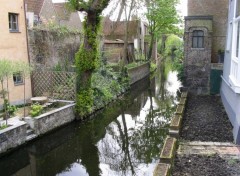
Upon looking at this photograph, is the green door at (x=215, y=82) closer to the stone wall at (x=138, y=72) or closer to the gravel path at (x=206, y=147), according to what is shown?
the gravel path at (x=206, y=147)

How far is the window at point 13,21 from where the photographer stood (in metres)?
14.7

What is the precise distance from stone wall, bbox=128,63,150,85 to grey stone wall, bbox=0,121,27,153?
15175 millimetres

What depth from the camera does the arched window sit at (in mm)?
23852

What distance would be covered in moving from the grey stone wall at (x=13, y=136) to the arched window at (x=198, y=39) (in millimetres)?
17232

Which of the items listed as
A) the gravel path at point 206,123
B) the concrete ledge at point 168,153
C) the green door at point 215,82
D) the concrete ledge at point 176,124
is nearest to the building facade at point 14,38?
the concrete ledge at point 176,124

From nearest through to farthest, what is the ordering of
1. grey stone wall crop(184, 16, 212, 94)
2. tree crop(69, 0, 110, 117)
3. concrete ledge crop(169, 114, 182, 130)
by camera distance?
concrete ledge crop(169, 114, 182, 130), tree crop(69, 0, 110, 117), grey stone wall crop(184, 16, 212, 94)

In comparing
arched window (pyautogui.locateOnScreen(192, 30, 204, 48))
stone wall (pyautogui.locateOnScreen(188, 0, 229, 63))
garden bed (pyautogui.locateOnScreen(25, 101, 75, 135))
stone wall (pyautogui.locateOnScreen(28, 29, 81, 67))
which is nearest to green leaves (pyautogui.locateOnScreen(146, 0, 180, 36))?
stone wall (pyautogui.locateOnScreen(188, 0, 229, 63))

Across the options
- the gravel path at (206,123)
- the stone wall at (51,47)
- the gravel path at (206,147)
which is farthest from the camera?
the stone wall at (51,47)

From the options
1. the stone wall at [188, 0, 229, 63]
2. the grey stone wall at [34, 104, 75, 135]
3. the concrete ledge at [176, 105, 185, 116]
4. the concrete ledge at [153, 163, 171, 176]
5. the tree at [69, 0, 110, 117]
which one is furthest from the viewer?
the stone wall at [188, 0, 229, 63]

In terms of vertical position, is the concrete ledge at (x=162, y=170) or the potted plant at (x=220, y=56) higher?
the potted plant at (x=220, y=56)

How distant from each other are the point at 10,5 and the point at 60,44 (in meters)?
4.83

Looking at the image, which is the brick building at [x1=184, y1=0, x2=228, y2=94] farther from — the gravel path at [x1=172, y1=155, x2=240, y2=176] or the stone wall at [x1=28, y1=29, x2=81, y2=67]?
the gravel path at [x1=172, y1=155, x2=240, y2=176]

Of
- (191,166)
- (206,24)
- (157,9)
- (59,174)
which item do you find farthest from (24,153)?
(157,9)

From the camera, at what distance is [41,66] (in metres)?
17.1
